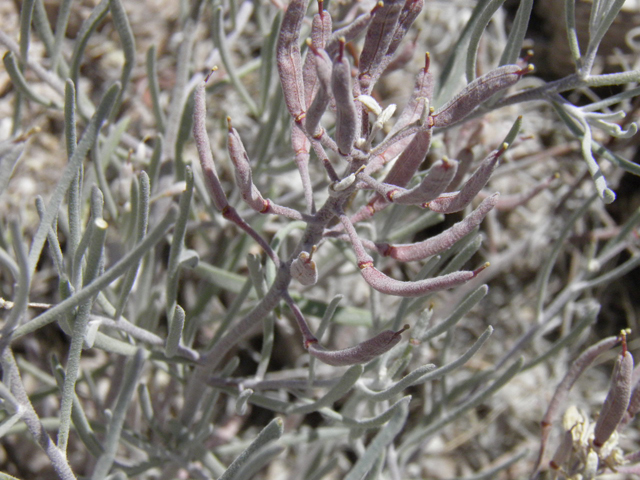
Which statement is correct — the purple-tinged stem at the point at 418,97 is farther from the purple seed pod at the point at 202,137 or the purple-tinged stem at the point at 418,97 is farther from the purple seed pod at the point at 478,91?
the purple seed pod at the point at 202,137

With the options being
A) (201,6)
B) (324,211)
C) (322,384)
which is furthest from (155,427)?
(201,6)

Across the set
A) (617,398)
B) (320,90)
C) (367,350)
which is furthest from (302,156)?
(617,398)

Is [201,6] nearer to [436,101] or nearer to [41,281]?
[436,101]

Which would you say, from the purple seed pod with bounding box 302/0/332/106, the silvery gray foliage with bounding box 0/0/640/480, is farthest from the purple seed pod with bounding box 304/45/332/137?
the purple seed pod with bounding box 302/0/332/106

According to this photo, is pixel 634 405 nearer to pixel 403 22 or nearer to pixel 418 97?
pixel 418 97

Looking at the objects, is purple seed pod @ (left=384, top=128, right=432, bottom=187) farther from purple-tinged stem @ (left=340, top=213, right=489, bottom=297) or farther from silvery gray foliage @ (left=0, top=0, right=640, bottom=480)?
purple-tinged stem @ (left=340, top=213, right=489, bottom=297)

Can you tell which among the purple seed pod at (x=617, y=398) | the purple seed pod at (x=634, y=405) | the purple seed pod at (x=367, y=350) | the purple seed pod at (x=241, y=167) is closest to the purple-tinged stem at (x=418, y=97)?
the purple seed pod at (x=241, y=167)

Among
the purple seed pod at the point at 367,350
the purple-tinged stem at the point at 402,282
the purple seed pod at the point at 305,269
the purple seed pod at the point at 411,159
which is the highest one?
the purple seed pod at the point at 411,159
